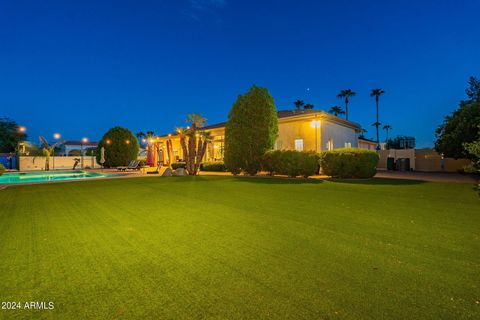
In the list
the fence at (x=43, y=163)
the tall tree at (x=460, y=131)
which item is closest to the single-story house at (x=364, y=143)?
the tall tree at (x=460, y=131)

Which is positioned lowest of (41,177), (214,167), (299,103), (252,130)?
(41,177)

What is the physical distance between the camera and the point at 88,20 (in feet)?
146

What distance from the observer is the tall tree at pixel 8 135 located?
130 ft

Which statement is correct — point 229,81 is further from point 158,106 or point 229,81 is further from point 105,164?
point 105,164

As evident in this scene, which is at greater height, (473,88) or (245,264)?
(473,88)

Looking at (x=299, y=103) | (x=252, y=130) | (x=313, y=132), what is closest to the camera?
(x=252, y=130)

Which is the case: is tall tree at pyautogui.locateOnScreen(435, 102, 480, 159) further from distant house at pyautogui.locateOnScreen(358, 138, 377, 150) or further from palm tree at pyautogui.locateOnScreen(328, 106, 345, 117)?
palm tree at pyautogui.locateOnScreen(328, 106, 345, 117)

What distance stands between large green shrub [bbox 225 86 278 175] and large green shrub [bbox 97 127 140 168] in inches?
735

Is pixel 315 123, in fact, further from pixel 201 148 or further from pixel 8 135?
pixel 8 135

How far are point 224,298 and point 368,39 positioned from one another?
55.6 meters

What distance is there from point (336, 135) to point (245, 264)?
21.7 m

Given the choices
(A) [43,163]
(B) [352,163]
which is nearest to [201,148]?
(B) [352,163]

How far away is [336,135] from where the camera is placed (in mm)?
22703

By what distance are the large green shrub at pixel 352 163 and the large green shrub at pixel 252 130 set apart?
466 cm
